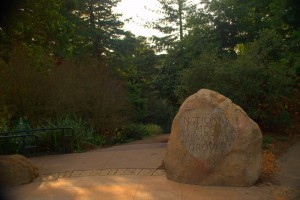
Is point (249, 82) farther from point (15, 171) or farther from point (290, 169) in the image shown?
point (15, 171)

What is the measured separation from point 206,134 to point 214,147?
0.97ft

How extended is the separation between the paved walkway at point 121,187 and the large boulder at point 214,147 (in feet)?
0.73

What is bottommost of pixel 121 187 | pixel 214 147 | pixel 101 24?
pixel 121 187

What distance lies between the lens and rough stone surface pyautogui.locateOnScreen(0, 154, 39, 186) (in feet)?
22.6

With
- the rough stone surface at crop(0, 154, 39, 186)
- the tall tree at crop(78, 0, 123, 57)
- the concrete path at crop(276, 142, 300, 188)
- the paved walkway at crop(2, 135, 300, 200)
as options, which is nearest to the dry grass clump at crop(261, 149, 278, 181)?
the concrete path at crop(276, 142, 300, 188)

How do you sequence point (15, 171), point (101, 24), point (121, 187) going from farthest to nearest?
point (101, 24) < point (15, 171) < point (121, 187)

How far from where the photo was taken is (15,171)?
23.1 ft

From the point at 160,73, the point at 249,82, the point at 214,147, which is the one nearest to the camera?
the point at 214,147

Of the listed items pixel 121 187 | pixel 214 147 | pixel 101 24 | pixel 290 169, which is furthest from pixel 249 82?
pixel 101 24

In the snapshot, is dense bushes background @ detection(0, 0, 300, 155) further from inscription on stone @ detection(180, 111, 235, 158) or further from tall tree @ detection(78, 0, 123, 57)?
tall tree @ detection(78, 0, 123, 57)

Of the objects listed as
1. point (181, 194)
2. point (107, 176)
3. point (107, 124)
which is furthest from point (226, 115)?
point (107, 124)

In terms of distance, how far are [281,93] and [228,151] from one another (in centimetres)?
588

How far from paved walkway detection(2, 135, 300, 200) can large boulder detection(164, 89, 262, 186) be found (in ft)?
0.73

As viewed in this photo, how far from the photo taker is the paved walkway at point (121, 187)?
20.4 ft
